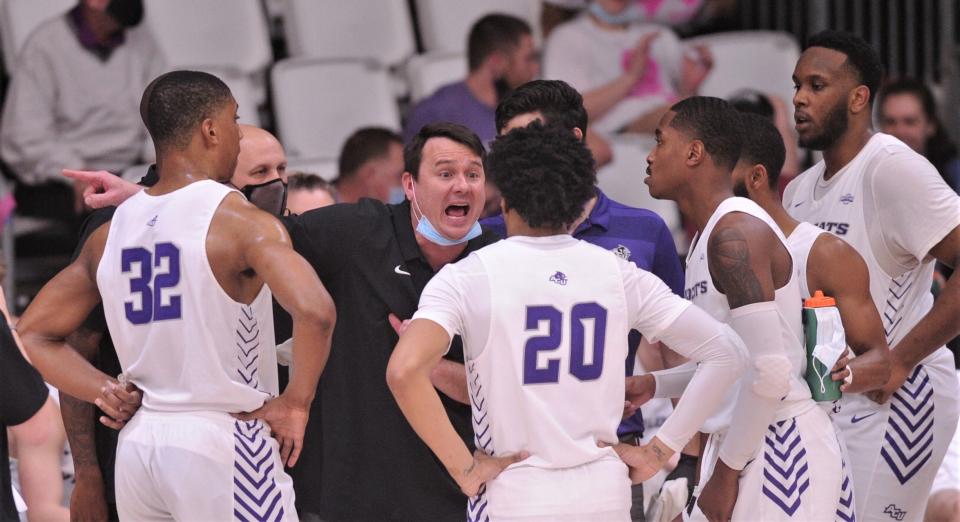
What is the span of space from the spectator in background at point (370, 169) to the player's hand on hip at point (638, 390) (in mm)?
3411

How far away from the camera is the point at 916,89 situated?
8352 millimetres

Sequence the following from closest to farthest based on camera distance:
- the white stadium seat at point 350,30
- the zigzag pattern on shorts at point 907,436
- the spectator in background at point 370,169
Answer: the zigzag pattern on shorts at point 907,436 < the spectator in background at point 370,169 < the white stadium seat at point 350,30

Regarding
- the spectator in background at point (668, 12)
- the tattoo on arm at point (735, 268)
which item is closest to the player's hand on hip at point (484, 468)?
the tattoo on arm at point (735, 268)

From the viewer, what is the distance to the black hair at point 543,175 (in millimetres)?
3844

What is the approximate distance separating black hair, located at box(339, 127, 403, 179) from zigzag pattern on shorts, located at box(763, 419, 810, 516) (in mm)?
3800

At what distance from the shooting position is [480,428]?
12.9ft

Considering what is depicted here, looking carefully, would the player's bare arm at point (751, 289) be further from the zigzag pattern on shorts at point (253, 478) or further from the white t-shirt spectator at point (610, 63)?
the white t-shirt spectator at point (610, 63)

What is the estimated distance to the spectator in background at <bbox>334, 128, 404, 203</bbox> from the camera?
296 inches

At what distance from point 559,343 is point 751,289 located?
739 mm

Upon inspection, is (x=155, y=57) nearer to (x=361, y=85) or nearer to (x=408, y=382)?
(x=361, y=85)

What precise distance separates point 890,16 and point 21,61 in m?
5.95

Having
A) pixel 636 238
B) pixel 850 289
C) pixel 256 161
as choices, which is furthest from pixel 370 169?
pixel 850 289

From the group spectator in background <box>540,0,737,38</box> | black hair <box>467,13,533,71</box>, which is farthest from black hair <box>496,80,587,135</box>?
spectator in background <box>540,0,737,38</box>

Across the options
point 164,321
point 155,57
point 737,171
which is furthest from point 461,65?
point 164,321
